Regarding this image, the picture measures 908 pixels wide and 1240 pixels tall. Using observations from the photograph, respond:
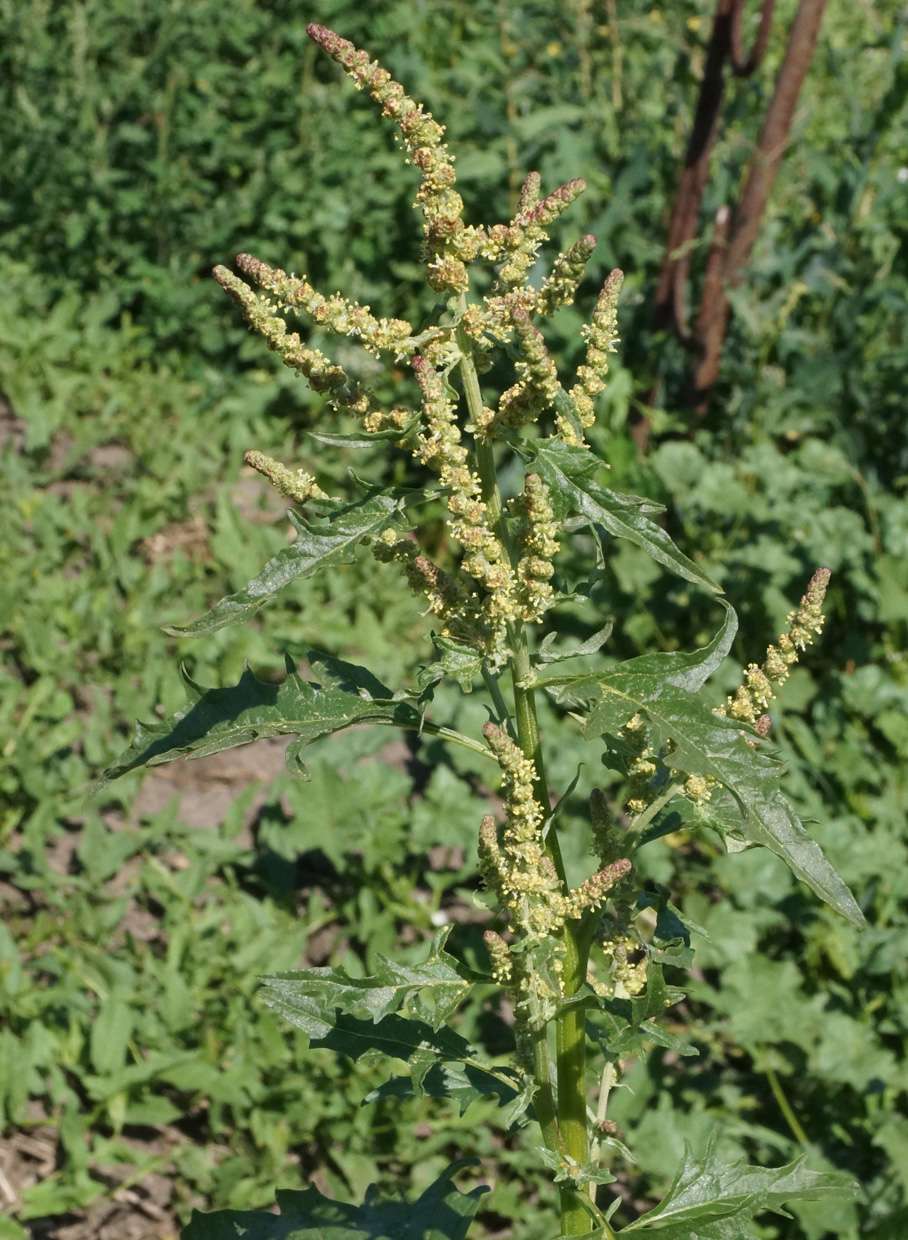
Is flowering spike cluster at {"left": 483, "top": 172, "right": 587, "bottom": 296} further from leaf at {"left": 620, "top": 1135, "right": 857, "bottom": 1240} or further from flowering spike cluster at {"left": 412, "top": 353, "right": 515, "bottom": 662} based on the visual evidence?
leaf at {"left": 620, "top": 1135, "right": 857, "bottom": 1240}

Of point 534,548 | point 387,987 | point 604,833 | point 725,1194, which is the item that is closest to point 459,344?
point 534,548

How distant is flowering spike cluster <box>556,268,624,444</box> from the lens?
1.51 metres

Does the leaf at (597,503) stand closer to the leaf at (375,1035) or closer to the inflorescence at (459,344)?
the inflorescence at (459,344)

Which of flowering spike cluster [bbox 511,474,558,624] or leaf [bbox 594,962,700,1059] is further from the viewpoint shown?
leaf [bbox 594,962,700,1059]

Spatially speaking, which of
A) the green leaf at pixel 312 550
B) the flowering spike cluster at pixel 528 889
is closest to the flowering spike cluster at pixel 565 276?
the green leaf at pixel 312 550

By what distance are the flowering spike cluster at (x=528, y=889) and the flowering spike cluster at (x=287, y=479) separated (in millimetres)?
370

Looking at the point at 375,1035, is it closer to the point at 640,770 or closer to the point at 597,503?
the point at 640,770

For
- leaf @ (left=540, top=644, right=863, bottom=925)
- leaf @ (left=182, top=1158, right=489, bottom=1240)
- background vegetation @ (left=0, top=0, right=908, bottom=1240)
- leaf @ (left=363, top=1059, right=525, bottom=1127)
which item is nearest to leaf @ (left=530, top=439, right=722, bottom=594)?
leaf @ (left=540, top=644, right=863, bottom=925)

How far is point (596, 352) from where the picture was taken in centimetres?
155

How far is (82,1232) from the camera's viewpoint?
289 cm

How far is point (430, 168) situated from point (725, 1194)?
140 centimetres

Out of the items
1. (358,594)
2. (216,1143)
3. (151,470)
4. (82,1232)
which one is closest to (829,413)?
(358,594)

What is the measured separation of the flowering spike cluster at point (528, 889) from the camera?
1587 millimetres

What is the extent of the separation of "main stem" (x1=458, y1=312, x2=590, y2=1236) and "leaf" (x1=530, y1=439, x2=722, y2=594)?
0.40 feet
